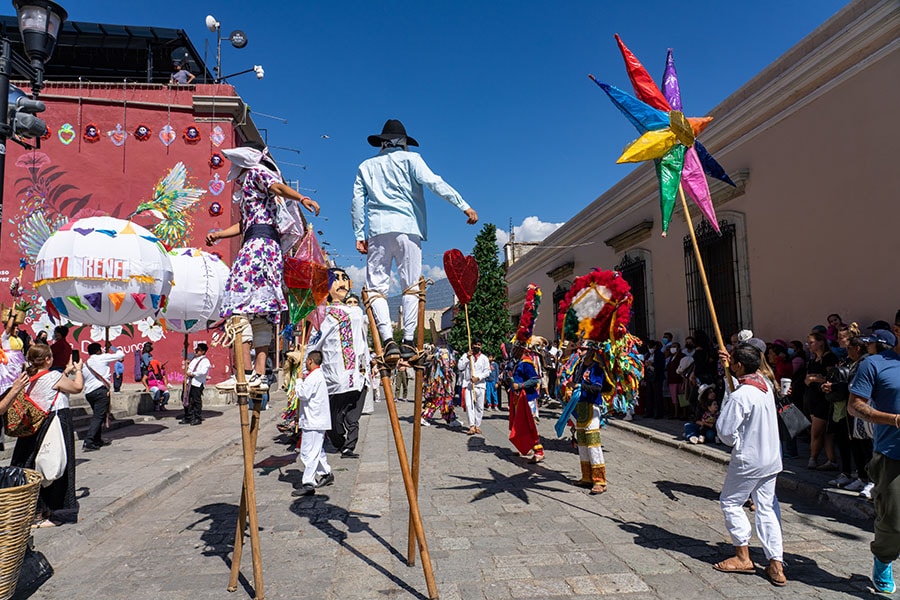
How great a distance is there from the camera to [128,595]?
361cm

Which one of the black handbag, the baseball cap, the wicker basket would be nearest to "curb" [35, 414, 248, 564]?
the wicker basket

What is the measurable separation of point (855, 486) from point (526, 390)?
369 centimetres

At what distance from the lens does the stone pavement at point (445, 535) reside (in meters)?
3.68

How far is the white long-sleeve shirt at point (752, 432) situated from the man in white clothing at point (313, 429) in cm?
409

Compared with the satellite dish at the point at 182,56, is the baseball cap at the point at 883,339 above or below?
below

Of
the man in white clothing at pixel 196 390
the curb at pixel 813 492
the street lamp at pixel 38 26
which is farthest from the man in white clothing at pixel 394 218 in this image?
the man in white clothing at pixel 196 390

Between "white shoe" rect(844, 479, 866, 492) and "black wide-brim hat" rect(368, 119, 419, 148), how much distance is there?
5315mm

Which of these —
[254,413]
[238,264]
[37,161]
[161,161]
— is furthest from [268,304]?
[37,161]

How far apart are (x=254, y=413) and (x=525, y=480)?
374 cm

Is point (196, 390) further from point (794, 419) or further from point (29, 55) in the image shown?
point (794, 419)

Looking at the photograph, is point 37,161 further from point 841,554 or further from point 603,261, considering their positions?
point 841,554

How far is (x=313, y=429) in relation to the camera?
6.34 metres

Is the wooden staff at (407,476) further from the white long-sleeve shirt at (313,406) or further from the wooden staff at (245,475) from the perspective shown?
the white long-sleeve shirt at (313,406)

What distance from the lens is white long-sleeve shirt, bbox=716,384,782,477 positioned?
3.90 m
